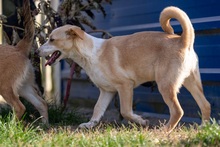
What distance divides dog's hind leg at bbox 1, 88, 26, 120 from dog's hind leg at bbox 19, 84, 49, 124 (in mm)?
385

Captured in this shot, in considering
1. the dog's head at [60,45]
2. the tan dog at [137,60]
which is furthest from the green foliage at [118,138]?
the dog's head at [60,45]

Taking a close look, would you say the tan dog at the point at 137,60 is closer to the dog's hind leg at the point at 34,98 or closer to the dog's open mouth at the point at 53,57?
the dog's open mouth at the point at 53,57

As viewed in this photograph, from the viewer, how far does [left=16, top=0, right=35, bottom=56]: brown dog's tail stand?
21.0 ft

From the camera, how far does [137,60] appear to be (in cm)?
590

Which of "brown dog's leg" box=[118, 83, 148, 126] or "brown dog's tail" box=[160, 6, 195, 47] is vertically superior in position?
"brown dog's tail" box=[160, 6, 195, 47]

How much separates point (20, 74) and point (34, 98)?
1.70ft

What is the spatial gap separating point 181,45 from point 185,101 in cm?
175

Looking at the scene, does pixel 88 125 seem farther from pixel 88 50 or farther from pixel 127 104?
pixel 88 50

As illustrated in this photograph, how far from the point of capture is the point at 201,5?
685 cm

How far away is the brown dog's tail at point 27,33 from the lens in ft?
21.0

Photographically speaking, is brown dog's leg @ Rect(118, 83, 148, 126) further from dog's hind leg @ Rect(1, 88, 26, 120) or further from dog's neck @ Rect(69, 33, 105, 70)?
dog's hind leg @ Rect(1, 88, 26, 120)

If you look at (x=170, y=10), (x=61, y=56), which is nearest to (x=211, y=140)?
(x=170, y=10)

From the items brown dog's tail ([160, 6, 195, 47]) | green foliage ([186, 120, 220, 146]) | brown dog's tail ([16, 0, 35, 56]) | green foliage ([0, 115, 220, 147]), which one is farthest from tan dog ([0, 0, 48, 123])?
green foliage ([186, 120, 220, 146])

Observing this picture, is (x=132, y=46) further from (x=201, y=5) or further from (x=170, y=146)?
(x=170, y=146)
